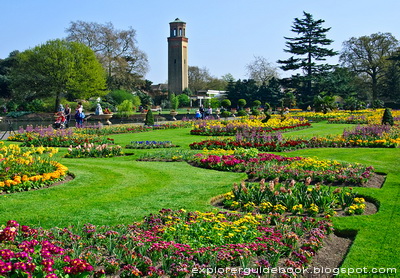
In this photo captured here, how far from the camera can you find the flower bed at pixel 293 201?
609cm

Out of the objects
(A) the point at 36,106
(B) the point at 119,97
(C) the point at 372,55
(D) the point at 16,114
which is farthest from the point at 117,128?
(C) the point at 372,55

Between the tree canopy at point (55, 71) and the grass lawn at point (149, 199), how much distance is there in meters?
33.5

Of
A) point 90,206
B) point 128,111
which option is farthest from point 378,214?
point 128,111

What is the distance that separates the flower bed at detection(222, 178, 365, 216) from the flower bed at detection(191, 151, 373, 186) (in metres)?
1.38

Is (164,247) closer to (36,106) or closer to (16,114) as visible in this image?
(16,114)

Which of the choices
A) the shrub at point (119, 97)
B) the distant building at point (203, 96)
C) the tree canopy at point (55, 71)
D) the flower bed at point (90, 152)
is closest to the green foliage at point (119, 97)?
the shrub at point (119, 97)

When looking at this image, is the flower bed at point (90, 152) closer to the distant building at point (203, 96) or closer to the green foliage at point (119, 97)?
the green foliage at point (119, 97)

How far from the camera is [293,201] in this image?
6238 mm

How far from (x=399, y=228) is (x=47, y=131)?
1419 cm

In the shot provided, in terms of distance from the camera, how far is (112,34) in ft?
182

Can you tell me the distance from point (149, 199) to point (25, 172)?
2735mm

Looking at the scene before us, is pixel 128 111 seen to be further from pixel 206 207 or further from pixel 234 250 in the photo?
pixel 234 250

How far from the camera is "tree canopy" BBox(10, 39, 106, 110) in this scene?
41281 millimetres

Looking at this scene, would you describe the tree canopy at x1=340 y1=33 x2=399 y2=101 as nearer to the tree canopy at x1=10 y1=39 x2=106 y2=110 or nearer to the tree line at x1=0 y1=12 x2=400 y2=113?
the tree line at x1=0 y1=12 x2=400 y2=113
